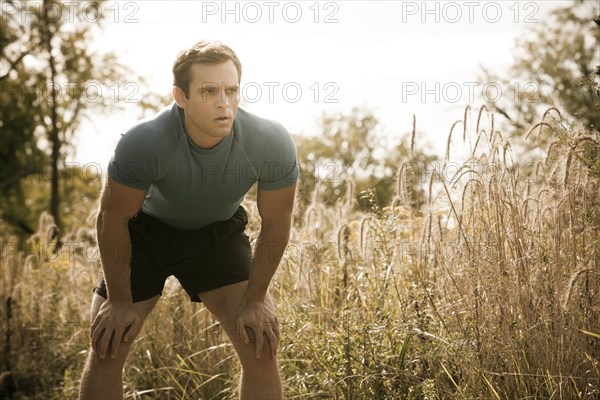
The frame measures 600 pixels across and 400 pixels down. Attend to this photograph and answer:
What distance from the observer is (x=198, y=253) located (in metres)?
3.78

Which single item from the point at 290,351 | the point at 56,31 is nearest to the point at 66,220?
the point at 56,31

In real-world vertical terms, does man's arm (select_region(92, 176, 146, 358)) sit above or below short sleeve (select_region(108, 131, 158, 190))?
below

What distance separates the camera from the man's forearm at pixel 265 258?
11.6 ft

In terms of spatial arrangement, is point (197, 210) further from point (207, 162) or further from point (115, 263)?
point (115, 263)

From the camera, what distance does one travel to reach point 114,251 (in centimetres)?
345

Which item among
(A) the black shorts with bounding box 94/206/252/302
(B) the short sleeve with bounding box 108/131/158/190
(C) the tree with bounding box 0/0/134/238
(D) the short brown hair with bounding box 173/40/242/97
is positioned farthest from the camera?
(C) the tree with bounding box 0/0/134/238

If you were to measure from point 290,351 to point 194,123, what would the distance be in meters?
1.73

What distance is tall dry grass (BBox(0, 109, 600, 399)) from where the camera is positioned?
11.6 feet

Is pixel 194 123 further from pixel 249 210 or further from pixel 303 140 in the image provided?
pixel 303 140

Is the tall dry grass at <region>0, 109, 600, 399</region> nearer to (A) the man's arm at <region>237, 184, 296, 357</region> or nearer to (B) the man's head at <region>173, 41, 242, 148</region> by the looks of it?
(A) the man's arm at <region>237, 184, 296, 357</region>

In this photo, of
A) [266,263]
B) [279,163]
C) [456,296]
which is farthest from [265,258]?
[456,296]

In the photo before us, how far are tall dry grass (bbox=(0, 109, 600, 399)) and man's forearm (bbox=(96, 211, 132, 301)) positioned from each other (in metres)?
1.24

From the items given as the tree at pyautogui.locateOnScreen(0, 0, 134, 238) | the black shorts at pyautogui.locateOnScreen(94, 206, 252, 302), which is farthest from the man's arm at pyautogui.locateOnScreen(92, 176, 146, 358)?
the tree at pyautogui.locateOnScreen(0, 0, 134, 238)

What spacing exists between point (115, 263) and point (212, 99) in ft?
3.00
